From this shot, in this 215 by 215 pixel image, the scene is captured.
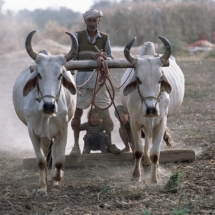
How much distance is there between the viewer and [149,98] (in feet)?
16.6

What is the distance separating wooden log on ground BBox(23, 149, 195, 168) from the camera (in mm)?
6164

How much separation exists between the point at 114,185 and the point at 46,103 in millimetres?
1248

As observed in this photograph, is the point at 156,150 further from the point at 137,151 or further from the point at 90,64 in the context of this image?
the point at 90,64

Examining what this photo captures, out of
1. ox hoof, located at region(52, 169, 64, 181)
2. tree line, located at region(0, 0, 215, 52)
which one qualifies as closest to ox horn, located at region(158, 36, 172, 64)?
ox hoof, located at region(52, 169, 64, 181)

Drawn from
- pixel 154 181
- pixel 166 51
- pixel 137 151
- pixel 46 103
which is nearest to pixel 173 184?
pixel 154 181

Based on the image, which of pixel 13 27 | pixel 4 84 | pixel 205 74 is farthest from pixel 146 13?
pixel 4 84

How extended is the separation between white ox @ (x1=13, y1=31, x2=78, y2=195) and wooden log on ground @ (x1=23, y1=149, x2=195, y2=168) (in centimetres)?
53

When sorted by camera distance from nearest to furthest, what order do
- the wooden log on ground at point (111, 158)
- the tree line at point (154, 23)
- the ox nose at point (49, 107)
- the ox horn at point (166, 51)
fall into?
1. the ox nose at point (49, 107)
2. the ox horn at point (166, 51)
3. the wooden log on ground at point (111, 158)
4. the tree line at point (154, 23)

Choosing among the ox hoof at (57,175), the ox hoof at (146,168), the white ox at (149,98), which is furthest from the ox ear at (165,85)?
the ox hoof at (57,175)

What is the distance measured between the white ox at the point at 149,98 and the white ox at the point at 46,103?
0.61 m

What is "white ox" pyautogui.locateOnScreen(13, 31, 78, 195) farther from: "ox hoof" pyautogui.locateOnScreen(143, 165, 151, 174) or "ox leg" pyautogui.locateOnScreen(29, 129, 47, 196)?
"ox hoof" pyautogui.locateOnScreen(143, 165, 151, 174)

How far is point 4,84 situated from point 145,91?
9.33 meters

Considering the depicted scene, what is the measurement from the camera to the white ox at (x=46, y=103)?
474 cm

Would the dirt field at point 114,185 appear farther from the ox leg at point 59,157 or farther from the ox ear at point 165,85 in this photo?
the ox ear at point 165,85
